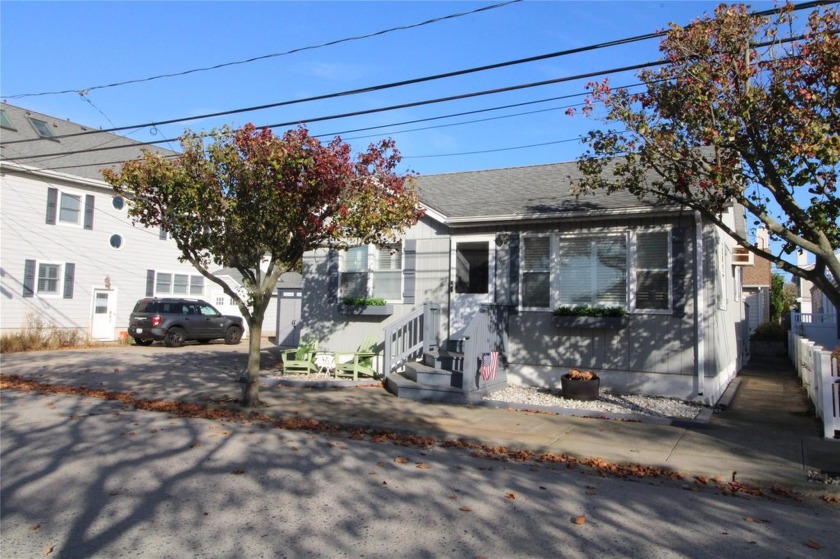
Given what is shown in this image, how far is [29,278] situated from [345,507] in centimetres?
2157

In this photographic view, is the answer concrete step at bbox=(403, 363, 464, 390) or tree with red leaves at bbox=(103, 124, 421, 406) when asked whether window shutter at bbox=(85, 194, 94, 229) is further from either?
→ concrete step at bbox=(403, 363, 464, 390)

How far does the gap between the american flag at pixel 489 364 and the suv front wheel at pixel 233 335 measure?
52.2 feet

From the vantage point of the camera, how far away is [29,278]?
2169 centimetres

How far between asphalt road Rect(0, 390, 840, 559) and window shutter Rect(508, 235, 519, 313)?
5.35 metres

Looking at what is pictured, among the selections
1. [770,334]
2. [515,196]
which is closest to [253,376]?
[515,196]

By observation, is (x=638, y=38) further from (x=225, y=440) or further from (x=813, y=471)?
(x=225, y=440)

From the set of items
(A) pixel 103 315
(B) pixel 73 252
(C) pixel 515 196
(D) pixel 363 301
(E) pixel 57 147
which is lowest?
(A) pixel 103 315

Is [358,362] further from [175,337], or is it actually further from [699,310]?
[175,337]

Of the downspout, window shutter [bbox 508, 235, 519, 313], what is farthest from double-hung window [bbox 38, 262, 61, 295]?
the downspout

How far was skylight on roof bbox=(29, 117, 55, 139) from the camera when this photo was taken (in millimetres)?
24237

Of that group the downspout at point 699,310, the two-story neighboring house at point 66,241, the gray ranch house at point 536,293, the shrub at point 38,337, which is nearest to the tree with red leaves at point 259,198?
the gray ranch house at point 536,293

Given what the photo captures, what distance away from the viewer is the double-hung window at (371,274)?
13953 mm

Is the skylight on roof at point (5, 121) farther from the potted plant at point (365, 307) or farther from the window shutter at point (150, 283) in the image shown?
the potted plant at point (365, 307)

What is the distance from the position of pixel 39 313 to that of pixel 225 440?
60.2ft
